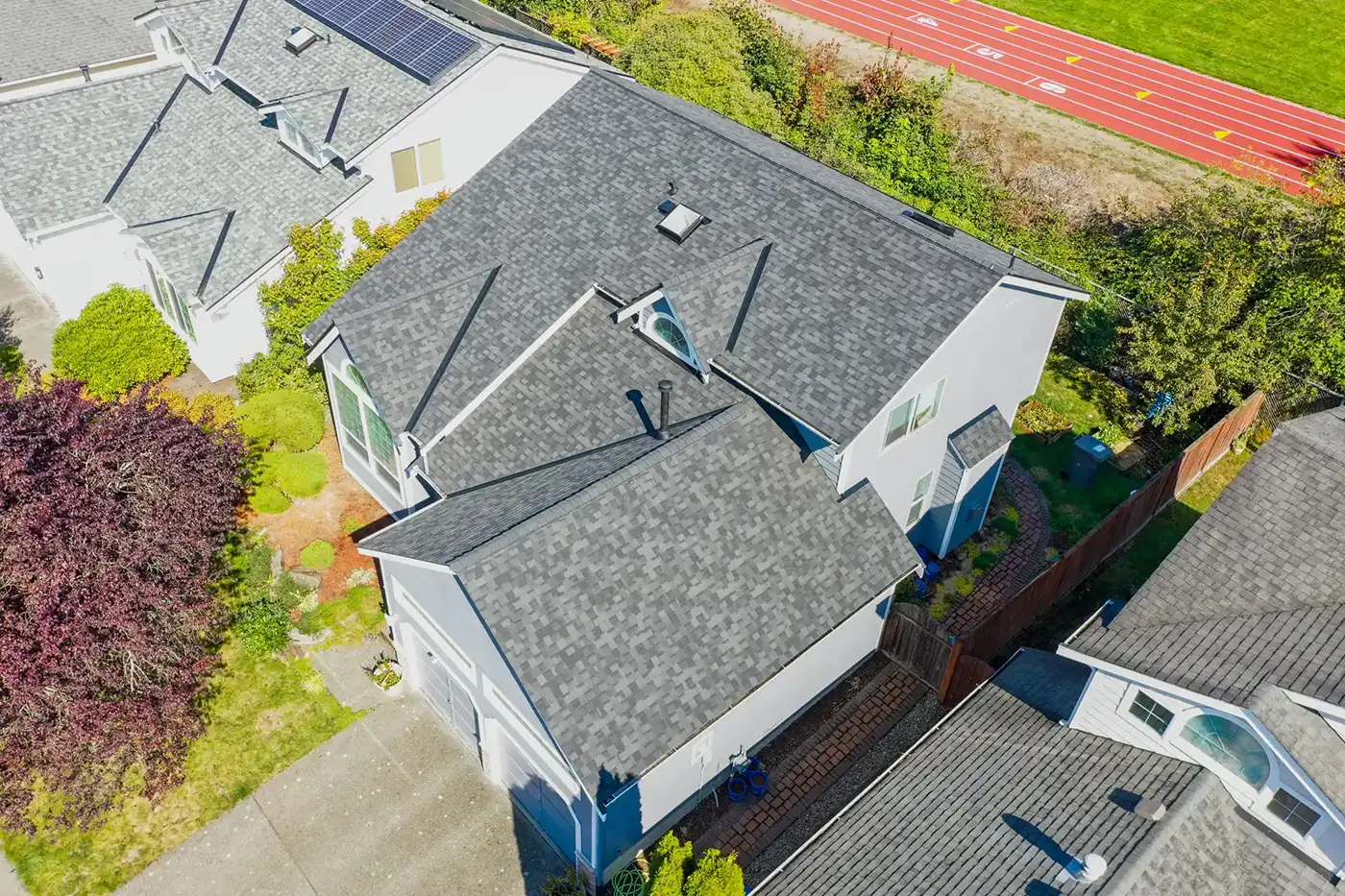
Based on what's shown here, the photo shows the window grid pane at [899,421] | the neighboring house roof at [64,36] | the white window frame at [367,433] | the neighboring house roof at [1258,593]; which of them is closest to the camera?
the neighboring house roof at [1258,593]

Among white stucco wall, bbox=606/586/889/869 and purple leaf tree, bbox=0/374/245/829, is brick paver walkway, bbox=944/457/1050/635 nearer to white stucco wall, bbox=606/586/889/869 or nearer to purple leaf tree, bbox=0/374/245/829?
white stucco wall, bbox=606/586/889/869

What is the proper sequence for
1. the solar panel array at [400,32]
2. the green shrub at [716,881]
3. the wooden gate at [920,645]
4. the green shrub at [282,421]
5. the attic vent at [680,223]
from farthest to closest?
1. the solar panel array at [400,32]
2. the green shrub at [282,421]
3. the attic vent at [680,223]
4. the wooden gate at [920,645]
5. the green shrub at [716,881]

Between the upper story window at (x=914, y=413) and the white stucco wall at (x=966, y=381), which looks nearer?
the white stucco wall at (x=966, y=381)

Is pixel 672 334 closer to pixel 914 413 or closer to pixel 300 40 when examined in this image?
pixel 914 413

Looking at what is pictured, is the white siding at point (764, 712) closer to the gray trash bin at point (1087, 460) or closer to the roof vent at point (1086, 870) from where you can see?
the roof vent at point (1086, 870)

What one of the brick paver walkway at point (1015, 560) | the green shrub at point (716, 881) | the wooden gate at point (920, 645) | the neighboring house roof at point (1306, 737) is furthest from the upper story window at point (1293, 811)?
the green shrub at point (716, 881)

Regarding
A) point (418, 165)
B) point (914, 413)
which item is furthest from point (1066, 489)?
point (418, 165)

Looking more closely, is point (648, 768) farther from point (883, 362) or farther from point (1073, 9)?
point (1073, 9)
